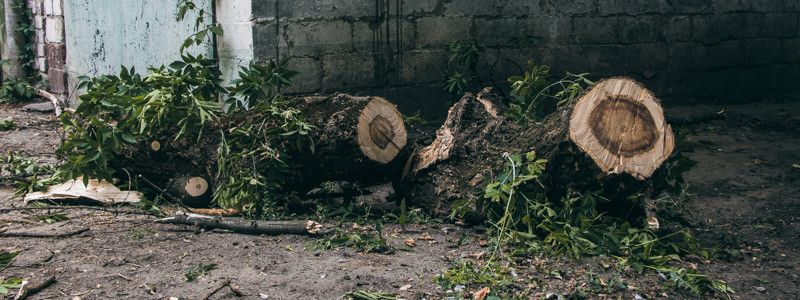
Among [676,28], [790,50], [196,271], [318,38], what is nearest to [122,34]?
[318,38]

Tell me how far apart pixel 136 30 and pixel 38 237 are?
257 cm

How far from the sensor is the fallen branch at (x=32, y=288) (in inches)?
94.3

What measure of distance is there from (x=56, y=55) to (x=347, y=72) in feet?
12.6

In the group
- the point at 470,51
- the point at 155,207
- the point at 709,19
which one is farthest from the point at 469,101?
the point at 709,19

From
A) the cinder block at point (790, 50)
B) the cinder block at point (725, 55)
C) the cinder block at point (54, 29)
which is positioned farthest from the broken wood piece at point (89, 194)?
the cinder block at point (790, 50)

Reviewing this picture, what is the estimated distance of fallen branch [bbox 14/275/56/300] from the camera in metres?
2.39

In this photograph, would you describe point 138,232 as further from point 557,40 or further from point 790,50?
point 790,50

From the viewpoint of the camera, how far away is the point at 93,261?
280 cm

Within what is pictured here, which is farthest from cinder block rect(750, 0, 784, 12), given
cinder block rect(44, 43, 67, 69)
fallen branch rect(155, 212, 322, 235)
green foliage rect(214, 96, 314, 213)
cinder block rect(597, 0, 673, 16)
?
cinder block rect(44, 43, 67, 69)

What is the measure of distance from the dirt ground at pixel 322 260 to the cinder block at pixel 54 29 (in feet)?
11.0

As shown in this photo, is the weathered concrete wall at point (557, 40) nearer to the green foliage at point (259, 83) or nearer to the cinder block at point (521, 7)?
the cinder block at point (521, 7)

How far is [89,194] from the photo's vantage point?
3.74 meters

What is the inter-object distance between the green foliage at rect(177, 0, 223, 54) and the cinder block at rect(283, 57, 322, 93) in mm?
533

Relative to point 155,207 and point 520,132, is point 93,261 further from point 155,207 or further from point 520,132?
point 520,132
